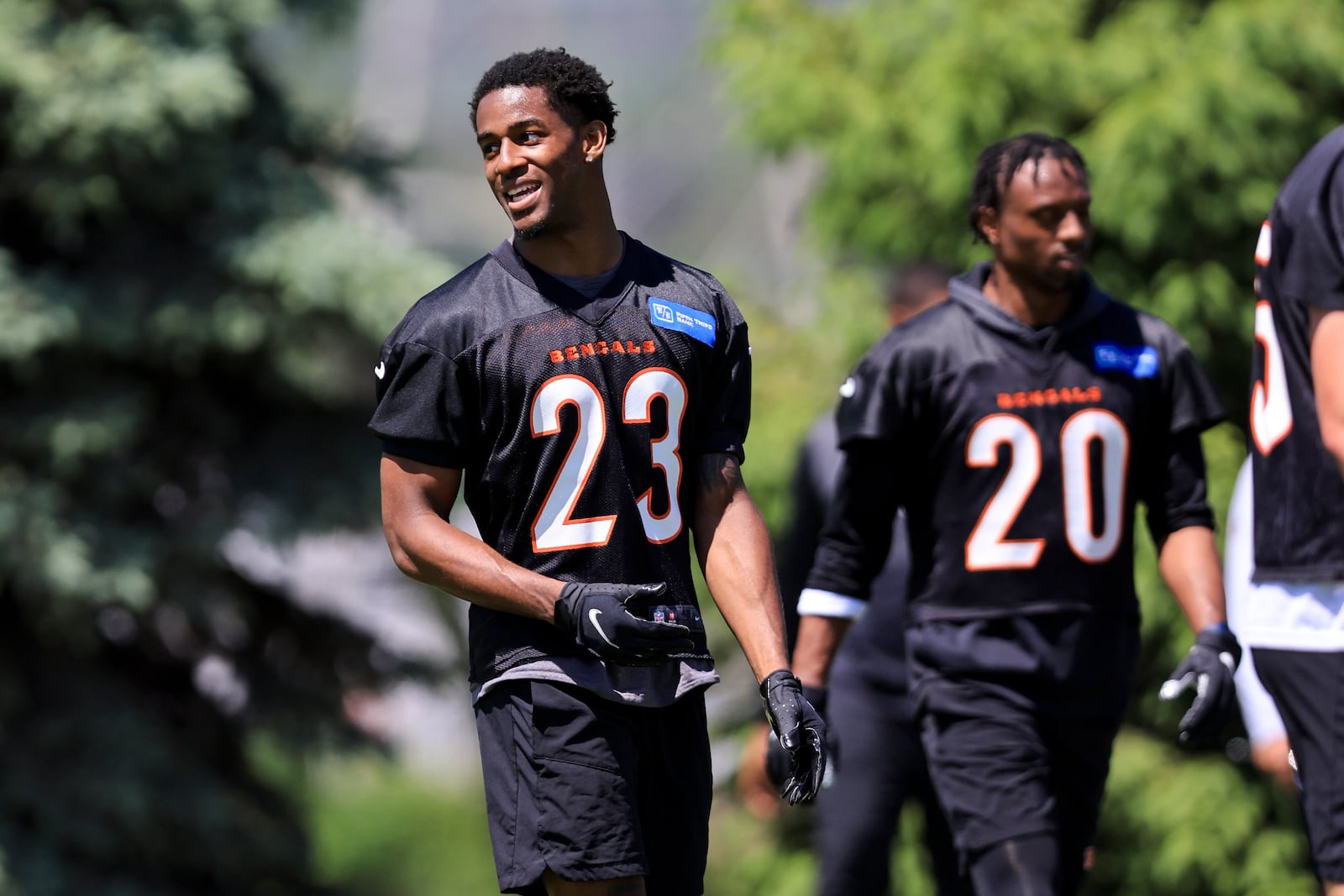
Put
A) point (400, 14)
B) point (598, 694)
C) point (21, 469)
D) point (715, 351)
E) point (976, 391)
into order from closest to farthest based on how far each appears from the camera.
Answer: point (598, 694) < point (715, 351) < point (976, 391) < point (21, 469) < point (400, 14)

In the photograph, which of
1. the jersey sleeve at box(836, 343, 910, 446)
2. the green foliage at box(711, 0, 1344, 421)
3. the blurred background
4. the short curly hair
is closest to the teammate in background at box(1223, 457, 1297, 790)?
the jersey sleeve at box(836, 343, 910, 446)

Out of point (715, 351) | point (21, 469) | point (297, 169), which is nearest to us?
point (715, 351)

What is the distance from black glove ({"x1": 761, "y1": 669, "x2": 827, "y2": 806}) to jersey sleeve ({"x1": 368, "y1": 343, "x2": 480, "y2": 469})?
775 millimetres

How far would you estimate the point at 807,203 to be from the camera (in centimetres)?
846

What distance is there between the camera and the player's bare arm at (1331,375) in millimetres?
3223

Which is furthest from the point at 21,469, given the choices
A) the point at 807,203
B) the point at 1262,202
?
the point at 1262,202

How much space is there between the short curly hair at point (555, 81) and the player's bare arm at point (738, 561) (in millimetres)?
751

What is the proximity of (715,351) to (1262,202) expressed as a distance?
454 cm

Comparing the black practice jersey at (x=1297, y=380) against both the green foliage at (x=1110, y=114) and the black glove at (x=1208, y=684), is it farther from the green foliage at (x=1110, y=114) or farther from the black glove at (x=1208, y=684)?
the green foliage at (x=1110, y=114)

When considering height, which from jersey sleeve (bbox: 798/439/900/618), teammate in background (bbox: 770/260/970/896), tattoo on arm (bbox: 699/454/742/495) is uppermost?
tattoo on arm (bbox: 699/454/742/495)

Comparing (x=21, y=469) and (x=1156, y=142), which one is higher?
(x=1156, y=142)

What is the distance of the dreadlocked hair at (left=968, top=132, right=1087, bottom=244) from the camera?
4465mm

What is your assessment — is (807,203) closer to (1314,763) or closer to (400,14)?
(1314,763)

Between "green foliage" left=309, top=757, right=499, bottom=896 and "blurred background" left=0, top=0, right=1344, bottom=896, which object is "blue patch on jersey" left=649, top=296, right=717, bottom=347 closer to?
"blurred background" left=0, top=0, right=1344, bottom=896
